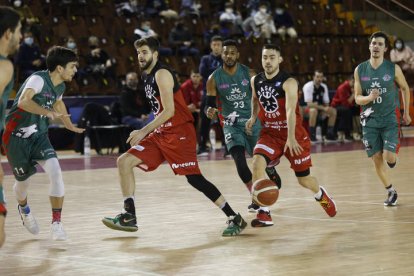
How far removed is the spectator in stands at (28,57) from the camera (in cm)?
1892

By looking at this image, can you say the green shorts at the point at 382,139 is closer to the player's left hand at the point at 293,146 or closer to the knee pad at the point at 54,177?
the player's left hand at the point at 293,146

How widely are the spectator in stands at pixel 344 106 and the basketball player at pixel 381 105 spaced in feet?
37.4

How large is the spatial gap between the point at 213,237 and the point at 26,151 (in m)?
1.79

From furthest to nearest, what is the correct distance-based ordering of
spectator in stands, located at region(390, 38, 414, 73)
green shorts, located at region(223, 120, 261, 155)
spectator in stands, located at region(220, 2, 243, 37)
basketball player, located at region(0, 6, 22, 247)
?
spectator in stands, located at region(390, 38, 414, 73) < spectator in stands, located at region(220, 2, 243, 37) < green shorts, located at region(223, 120, 261, 155) < basketball player, located at region(0, 6, 22, 247)

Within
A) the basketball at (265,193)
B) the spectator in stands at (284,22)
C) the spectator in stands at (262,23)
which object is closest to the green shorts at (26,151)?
the basketball at (265,193)

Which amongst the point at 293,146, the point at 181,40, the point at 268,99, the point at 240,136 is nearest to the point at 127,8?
the point at 181,40

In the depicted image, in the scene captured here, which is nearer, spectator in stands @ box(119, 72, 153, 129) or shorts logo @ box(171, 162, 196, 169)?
shorts logo @ box(171, 162, 196, 169)

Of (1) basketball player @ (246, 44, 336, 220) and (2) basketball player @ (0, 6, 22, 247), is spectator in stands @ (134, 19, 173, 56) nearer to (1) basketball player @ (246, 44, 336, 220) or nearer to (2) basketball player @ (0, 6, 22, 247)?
(1) basketball player @ (246, 44, 336, 220)

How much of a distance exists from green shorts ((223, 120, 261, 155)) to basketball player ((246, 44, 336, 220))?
935 mm

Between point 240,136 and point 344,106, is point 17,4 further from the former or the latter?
point 240,136

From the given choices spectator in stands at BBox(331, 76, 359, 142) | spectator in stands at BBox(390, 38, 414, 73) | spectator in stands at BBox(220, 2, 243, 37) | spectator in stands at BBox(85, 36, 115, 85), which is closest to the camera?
spectator in stands at BBox(85, 36, 115, 85)

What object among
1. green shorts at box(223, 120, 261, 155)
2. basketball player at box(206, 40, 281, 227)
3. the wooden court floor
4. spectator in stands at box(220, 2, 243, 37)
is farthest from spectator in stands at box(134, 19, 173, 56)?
green shorts at box(223, 120, 261, 155)

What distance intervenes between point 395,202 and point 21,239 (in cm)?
404

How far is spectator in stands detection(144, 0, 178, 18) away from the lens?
901 inches
